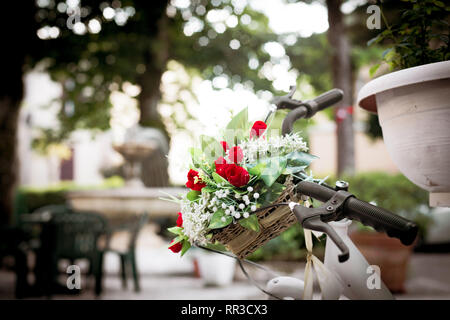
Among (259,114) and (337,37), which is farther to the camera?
(337,37)

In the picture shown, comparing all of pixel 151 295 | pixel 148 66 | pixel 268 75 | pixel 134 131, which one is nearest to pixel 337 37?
pixel 268 75

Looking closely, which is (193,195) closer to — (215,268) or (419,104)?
(419,104)

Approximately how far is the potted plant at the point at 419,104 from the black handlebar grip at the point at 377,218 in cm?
40

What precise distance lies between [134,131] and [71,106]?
5.47 meters

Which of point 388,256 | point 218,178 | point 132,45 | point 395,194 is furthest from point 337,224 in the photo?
point 132,45

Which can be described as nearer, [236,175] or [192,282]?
[236,175]

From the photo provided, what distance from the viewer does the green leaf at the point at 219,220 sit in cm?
111

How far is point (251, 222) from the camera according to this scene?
112cm

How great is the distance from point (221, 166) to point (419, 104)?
0.61 meters

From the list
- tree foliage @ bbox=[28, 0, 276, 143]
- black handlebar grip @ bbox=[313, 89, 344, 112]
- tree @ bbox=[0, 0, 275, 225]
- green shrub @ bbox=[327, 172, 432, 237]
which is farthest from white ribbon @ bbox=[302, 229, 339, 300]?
tree foliage @ bbox=[28, 0, 276, 143]

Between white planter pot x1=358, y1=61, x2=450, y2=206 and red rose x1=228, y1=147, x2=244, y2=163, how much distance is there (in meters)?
0.48
